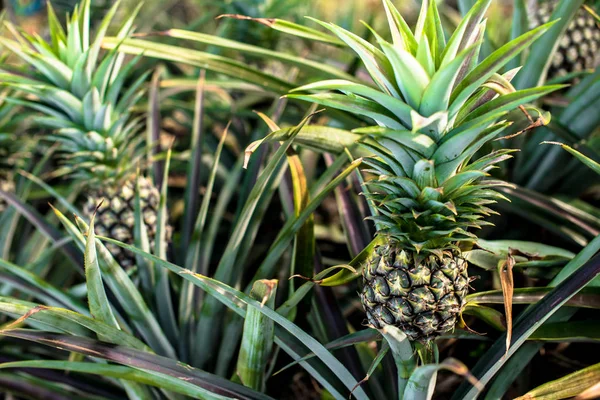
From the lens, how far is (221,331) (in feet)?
3.56

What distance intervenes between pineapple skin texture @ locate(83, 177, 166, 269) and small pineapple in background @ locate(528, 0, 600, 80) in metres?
1.11

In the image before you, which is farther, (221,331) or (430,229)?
(221,331)

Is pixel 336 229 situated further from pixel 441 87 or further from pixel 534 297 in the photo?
pixel 441 87

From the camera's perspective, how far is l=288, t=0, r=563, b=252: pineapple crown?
0.60 metres

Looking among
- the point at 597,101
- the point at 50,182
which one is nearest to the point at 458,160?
the point at 597,101

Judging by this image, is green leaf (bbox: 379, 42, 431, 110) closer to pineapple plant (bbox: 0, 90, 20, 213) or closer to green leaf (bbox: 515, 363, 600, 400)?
green leaf (bbox: 515, 363, 600, 400)

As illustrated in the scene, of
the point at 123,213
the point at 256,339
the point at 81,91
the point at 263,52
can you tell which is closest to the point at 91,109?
the point at 81,91

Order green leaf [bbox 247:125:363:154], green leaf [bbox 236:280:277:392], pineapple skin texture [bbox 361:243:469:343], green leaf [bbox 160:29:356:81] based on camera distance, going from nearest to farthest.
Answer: pineapple skin texture [bbox 361:243:469:343] < green leaf [bbox 236:280:277:392] < green leaf [bbox 247:125:363:154] < green leaf [bbox 160:29:356:81]

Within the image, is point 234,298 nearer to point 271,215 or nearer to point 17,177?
point 271,215

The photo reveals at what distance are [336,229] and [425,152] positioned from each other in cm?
86

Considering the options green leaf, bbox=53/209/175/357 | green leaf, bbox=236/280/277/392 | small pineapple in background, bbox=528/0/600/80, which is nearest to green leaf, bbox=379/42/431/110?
green leaf, bbox=236/280/277/392

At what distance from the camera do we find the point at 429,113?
63 centimetres

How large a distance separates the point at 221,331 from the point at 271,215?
1.66 ft

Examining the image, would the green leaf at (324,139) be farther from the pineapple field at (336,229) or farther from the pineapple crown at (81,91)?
the pineapple crown at (81,91)
